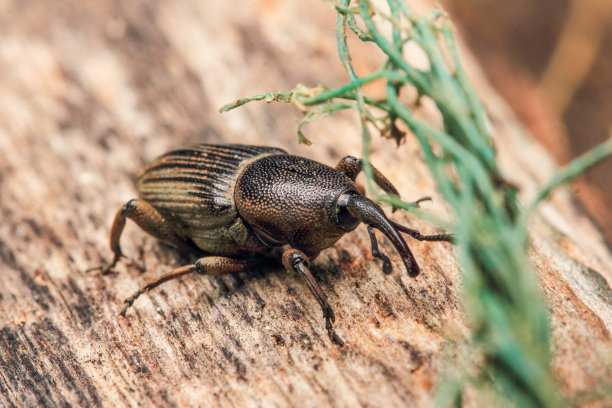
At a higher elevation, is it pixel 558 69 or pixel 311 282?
pixel 558 69

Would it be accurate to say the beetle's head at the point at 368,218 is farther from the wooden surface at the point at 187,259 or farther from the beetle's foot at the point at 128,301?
the beetle's foot at the point at 128,301

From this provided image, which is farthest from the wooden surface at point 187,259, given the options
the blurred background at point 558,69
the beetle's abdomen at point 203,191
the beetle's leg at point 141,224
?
the blurred background at point 558,69

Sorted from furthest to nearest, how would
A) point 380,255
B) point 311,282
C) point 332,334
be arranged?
point 380,255, point 311,282, point 332,334

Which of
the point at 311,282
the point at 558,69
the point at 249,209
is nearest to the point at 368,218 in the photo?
the point at 311,282

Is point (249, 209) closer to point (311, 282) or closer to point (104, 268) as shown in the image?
point (311, 282)

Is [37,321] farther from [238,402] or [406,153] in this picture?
[406,153]

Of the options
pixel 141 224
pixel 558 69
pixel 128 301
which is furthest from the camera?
pixel 558 69

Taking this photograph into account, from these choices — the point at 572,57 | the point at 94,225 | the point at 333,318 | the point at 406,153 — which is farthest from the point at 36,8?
the point at 572,57
